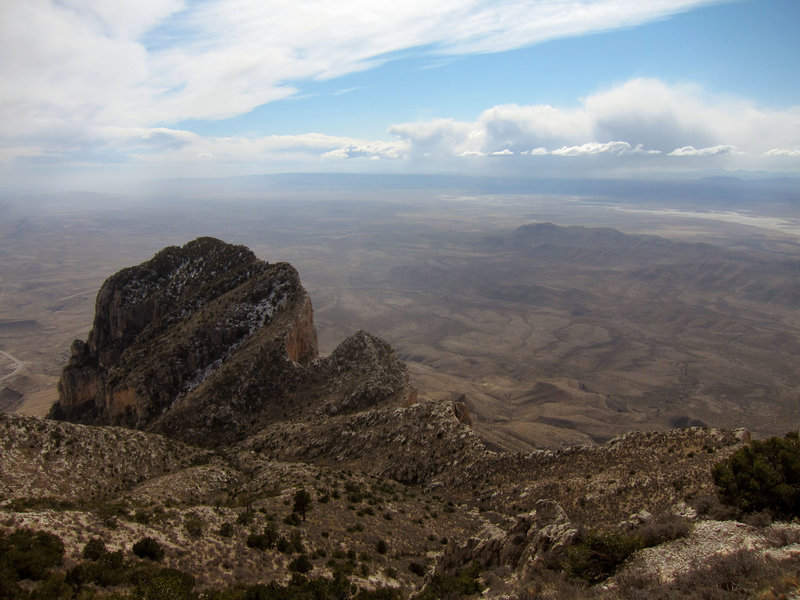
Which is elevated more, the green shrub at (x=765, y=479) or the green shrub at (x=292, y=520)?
the green shrub at (x=765, y=479)

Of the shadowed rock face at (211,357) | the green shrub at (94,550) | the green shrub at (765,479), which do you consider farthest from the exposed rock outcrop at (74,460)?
the green shrub at (765,479)

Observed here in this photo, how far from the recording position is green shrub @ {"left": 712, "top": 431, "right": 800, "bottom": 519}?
1314cm

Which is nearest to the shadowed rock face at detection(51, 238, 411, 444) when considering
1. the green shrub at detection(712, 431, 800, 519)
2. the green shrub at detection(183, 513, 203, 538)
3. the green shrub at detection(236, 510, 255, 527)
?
the green shrub at detection(236, 510, 255, 527)

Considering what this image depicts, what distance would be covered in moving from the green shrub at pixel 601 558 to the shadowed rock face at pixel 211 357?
836 inches

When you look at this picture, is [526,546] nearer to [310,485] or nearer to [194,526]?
[310,485]

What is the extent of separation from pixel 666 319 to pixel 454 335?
72.0 m

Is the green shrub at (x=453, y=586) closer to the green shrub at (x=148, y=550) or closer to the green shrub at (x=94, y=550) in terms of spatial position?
the green shrub at (x=148, y=550)

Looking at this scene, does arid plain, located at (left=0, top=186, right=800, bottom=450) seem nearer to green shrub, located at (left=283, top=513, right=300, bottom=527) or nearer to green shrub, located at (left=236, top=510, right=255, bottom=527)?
green shrub, located at (left=283, top=513, right=300, bottom=527)

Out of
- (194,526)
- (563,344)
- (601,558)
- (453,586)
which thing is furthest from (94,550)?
(563,344)

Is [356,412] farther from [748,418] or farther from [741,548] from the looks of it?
[748,418]

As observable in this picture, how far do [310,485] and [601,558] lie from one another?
13.9 meters

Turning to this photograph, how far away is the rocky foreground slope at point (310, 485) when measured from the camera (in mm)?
12258

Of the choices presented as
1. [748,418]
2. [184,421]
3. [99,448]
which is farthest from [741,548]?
[748,418]

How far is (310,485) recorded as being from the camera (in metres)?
21.6
